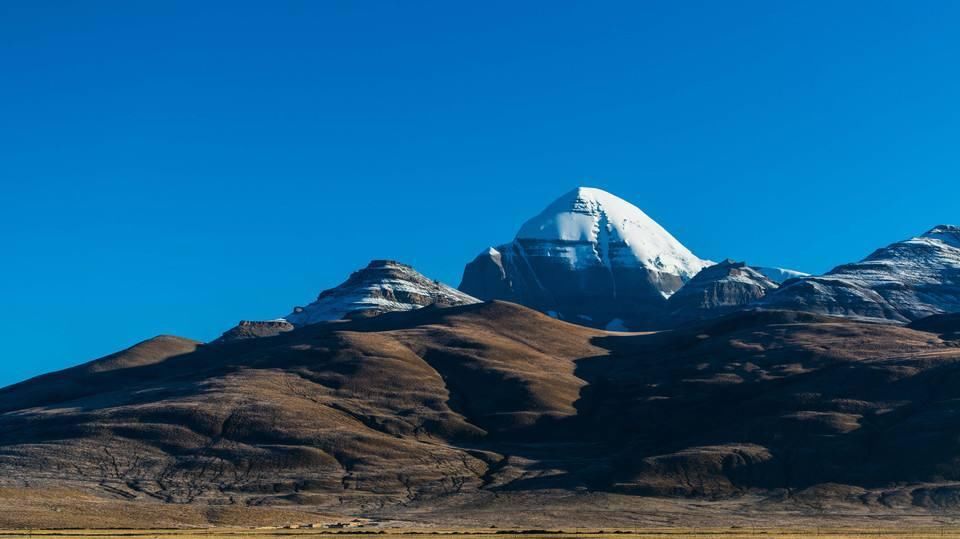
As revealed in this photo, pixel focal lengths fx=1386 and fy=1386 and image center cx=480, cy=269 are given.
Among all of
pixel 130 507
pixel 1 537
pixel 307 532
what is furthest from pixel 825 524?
pixel 1 537

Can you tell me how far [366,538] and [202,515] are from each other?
47488 mm

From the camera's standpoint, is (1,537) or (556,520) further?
(556,520)

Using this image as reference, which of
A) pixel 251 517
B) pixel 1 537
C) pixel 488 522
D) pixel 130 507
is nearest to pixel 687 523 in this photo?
pixel 488 522

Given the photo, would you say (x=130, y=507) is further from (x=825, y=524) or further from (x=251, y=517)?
(x=825, y=524)

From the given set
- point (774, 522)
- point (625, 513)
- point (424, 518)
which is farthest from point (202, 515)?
point (774, 522)

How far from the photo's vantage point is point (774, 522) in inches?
7205

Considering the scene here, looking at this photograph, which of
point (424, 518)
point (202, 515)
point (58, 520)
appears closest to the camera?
point (58, 520)

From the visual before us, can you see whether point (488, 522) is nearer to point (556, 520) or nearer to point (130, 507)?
point (556, 520)

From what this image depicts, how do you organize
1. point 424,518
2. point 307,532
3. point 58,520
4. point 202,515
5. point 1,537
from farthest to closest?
1. point 424,518
2. point 202,515
3. point 58,520
4. point 307,532
5. point 1,537

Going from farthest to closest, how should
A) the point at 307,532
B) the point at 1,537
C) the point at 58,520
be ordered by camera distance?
the point at 58,520 → the point at 307,532 → the point at 1,537

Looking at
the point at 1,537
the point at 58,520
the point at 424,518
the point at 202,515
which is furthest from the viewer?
the point at 424,518

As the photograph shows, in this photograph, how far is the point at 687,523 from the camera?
598 feet

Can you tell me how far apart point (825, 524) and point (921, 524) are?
13.4 meters

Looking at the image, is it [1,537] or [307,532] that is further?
[307,532]
